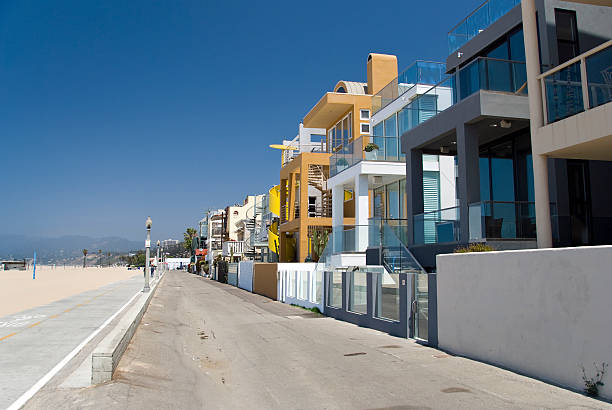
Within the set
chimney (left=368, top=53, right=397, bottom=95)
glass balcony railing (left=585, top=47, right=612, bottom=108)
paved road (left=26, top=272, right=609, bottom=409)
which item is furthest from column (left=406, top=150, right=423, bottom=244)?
chimney (left=368, top=53, right=397, bottom=95)

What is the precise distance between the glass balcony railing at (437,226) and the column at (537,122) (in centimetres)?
389

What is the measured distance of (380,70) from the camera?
33062mm

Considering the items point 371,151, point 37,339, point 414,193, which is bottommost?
point 37,339

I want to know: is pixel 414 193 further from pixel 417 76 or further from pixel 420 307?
pixel 417 76

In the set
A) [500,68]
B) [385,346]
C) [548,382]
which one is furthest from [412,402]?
[500,68]

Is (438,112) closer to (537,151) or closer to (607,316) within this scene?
(537,151)

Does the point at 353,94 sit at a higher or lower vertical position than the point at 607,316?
higher

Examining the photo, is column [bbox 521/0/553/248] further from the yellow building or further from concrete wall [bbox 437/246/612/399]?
the yellow building

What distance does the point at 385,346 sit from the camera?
36.6 ft

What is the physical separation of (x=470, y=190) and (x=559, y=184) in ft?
7.62

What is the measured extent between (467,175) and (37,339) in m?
12.1

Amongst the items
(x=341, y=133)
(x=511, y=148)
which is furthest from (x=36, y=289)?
(x=511, y=148)

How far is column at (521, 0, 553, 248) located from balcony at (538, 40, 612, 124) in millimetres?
166

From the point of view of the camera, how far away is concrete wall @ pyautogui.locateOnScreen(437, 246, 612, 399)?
6.70 metres
